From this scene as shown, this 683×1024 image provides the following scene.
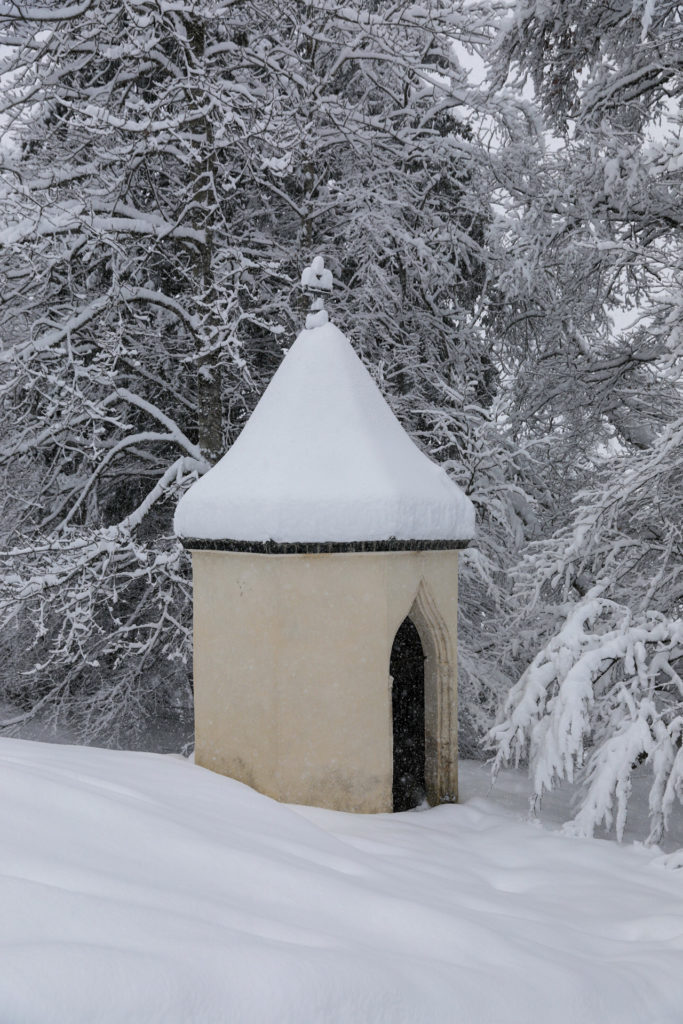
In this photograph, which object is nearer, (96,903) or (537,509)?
(96,903)

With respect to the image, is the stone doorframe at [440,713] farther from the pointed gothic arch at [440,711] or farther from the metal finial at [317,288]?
the metal finial at [317,288]

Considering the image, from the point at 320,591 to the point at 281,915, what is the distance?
2.91 meters

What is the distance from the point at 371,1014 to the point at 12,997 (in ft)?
3.11

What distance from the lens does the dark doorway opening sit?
298 inches

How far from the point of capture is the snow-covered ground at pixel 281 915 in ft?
7.75

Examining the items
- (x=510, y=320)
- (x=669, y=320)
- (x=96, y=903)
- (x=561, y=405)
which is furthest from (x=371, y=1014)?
(x=510, y=320)

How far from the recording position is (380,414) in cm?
673

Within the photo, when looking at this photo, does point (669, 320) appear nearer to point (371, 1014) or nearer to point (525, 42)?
point (525, 42)

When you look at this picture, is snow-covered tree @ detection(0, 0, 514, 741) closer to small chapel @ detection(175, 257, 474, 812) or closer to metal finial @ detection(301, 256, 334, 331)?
metal finial @ detection(301, 256, 334, 331)

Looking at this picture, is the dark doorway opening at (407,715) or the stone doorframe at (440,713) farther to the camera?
the dark doorway opening at (407,715)

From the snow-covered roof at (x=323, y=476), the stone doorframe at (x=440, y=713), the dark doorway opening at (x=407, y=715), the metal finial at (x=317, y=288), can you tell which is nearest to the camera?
the snow-covered roof at (x=323, y=476)

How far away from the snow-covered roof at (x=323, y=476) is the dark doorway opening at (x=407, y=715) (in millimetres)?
1234

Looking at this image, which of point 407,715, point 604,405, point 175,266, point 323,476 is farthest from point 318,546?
point 175,266

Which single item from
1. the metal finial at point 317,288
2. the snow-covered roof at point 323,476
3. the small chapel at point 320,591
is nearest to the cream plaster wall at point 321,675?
the small chapel at point 320,591
